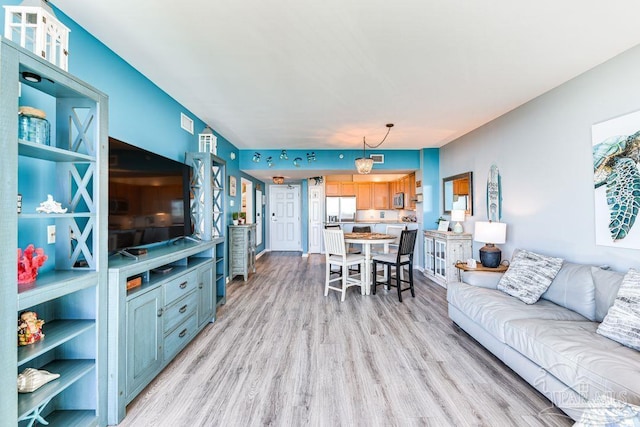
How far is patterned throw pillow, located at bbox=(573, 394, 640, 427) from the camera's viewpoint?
104 centimetres

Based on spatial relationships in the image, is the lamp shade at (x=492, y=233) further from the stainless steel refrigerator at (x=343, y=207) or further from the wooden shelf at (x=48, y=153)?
the stainless steel refrigerator at (x=343, y=207)

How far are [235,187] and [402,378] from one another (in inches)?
168

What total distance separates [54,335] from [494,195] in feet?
14.9

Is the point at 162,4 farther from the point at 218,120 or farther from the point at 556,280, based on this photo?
the point at 556,280

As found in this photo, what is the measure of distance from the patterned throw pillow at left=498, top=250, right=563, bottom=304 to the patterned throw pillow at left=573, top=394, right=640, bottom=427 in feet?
4.53

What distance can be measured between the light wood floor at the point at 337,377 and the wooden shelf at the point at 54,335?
2.13 ft

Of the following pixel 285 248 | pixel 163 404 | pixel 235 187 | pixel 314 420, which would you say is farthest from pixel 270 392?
pixel 285 248

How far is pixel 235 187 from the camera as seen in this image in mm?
5215

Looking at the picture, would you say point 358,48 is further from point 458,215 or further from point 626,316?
point 458,215

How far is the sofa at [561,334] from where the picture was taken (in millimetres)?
1443

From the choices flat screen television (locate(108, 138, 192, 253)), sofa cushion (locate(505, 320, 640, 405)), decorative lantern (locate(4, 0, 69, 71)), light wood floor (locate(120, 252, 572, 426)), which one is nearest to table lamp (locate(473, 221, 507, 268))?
light wood floor (locate(120, 252, 572, 426))

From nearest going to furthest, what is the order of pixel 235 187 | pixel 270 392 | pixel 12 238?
pixel 12 238 < pixel 270 392 < pixel 235 187

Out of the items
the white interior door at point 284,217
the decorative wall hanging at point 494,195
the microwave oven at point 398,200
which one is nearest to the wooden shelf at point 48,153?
the decorative wall hanging at point 494,195

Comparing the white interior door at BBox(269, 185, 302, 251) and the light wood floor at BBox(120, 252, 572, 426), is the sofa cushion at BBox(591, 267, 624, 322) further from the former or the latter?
the white interior door at BBox(269, 185, 302, 251)
